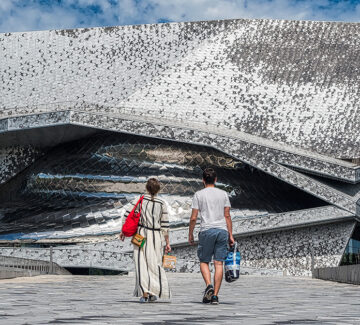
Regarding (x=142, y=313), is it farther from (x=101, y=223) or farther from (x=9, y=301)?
(x=101, y=223)

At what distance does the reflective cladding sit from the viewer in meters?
25.4

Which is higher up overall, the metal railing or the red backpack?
the red backpack

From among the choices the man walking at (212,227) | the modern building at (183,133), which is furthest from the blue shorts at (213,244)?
the modern building at (183,133)

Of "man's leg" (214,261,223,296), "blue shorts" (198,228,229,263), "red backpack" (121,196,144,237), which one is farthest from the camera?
"red backpack" (121,196,144,237)

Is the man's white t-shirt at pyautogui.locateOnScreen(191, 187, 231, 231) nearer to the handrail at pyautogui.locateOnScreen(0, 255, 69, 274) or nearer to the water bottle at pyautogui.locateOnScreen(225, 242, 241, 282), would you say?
the water bottle at pyautogui.locateOnScreen(225, 242, 241, 282)

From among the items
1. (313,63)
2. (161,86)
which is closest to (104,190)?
(161,86)

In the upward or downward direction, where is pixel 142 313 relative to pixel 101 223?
downward

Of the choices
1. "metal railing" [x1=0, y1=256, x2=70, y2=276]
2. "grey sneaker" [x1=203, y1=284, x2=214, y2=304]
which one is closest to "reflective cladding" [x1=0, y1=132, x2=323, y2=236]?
"metal railing" [x1=0, y1=256, x2=70, y2=276]

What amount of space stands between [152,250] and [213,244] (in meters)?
0.70

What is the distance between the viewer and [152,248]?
7902 millimetres

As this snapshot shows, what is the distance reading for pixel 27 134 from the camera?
90.4 feet

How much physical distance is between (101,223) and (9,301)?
1800cm

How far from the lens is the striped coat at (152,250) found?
7.71m

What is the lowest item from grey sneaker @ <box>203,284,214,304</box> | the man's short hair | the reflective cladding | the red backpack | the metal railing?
grey sneaker @ <box>203,284,214,304</box>
